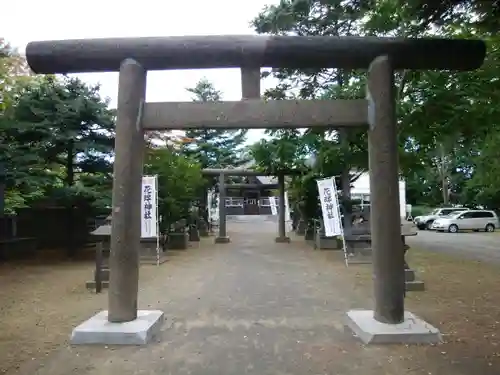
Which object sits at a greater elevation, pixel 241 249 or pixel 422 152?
Result: pixel 422 152

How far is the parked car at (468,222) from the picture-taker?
29.5 meters

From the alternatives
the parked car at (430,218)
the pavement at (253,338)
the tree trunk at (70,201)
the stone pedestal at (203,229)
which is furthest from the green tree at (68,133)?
the parked car at (430,218)

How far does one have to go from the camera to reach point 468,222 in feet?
97.9

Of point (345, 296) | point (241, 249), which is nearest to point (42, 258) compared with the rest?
point (241, 249)

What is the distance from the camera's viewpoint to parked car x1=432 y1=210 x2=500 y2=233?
2952cm

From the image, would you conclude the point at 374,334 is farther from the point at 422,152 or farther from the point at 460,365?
the point at 422,152

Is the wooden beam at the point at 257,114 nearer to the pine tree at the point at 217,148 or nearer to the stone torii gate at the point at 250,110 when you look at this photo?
the stone torii gate at the point at 250,110

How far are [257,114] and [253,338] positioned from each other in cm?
273

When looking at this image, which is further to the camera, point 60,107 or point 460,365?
point 60,107

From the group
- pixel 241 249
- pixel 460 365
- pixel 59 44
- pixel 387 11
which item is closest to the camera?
pixel 460 365

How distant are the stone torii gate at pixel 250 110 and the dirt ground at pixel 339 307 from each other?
0.61 meters

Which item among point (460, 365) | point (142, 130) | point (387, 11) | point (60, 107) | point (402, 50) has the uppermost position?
point (387, 11)

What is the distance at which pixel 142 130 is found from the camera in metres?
5.76

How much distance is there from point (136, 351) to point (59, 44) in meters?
3.76
